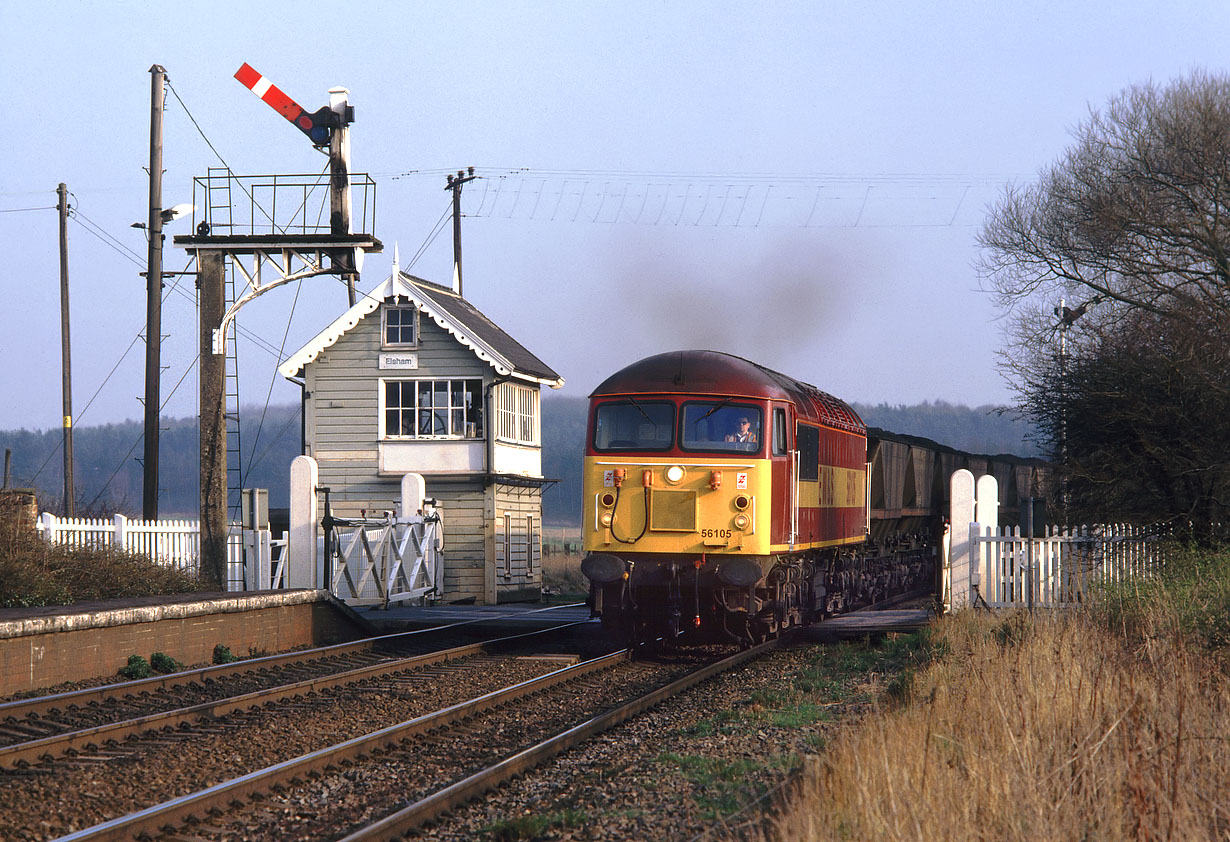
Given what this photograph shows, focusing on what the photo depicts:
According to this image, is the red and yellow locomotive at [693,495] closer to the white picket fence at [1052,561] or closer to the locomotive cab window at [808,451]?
the locomotive cab window at [808,451]

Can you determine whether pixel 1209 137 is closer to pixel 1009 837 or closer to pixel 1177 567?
pixel 1177 567

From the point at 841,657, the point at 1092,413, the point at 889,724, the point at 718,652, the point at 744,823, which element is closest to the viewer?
the point at 744,823

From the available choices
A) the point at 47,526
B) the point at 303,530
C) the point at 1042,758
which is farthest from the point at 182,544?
the point at 1042,758

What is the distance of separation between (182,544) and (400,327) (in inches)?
384

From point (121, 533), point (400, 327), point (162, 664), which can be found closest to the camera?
point (162, 664)

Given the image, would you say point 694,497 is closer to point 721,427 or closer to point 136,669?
point 721,427

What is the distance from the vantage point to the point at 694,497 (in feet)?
45.3

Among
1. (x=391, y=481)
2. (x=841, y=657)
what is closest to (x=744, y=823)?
(x=841, y=657)

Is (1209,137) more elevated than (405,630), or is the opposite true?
(1209,137)

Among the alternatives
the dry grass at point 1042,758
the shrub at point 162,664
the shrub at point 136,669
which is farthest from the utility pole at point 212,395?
the dry grass at point 1042,758

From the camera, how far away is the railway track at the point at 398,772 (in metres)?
6.55

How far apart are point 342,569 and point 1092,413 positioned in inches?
420

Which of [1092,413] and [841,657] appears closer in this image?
[841,657]

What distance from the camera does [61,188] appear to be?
109ft
